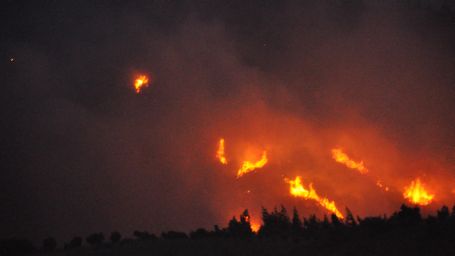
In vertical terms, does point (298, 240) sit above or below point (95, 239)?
below

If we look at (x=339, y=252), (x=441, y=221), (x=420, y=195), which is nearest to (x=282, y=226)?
(x=339, y=252)

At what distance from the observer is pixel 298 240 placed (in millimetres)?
47156

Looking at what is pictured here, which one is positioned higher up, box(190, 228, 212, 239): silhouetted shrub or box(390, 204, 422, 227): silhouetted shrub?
box(190, 228, 212, 239): silhouetted shrub

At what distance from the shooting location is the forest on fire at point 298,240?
3609cm

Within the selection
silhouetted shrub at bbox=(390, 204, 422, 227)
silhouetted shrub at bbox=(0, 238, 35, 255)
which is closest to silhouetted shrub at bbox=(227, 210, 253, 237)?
silhouetted shrub at bbox=(390, 204, 422, 227)

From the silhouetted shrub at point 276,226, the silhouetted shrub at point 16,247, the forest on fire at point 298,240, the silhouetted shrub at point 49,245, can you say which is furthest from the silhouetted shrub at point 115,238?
the silhouetted shrub at point 276,226

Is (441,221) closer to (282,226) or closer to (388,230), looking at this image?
(388,230)

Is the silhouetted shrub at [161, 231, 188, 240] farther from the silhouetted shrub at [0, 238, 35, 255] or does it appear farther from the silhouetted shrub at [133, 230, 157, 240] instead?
the silhouetted shrub at [0, 238, 35, 255]

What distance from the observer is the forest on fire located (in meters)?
36.1

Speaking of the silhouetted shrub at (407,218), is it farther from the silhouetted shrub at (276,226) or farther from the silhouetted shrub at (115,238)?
the silhouetted shrub at (115,238)

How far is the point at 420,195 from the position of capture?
373ft

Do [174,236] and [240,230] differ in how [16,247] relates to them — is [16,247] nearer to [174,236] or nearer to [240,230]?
[174,236]

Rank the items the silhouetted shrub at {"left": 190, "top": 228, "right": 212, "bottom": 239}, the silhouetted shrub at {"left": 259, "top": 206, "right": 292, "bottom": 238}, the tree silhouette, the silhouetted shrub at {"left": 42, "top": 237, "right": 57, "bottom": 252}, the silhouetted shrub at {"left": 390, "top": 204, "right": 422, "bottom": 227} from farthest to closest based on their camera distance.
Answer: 1. the silhouetted shrub at {"left": 42, "top": 237, "right": 57, "bottom": 252}
2. the tree silhouette
3. the silhouetted shrub at {"left": 190, "top": 228, "right": 212, "bottom": 239}
4. the silhouetted shrub at {"left": 259, "top": 206, "right": 292, "bottom": 238}
5. the silhouetted shrub at {"left": 390, "top": 204, "right": 422, "bottom": 227}

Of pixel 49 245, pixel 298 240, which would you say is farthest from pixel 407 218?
pixel 49 245
